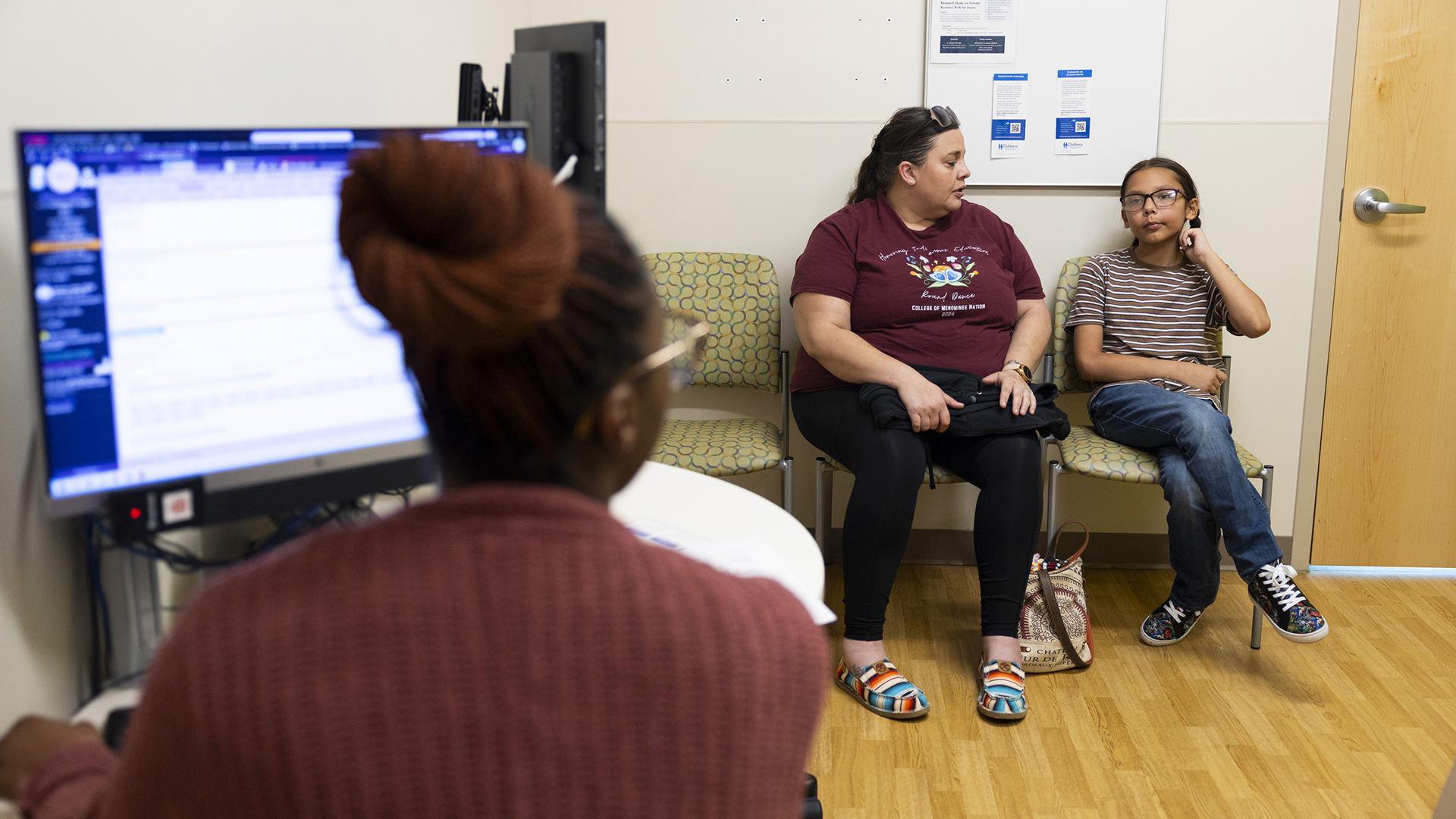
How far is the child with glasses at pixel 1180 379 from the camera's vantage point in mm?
2504

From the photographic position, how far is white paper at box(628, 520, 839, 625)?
3.79 feet

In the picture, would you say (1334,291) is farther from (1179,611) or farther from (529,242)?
(529,242)

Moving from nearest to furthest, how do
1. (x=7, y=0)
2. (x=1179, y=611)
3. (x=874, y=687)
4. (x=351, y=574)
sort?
(x=351, y=574) < (x=7, y=0) < (x=874, y=687) < (x=1179, y=611)

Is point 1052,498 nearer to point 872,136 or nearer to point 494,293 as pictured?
point 872,136

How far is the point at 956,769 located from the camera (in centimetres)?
212

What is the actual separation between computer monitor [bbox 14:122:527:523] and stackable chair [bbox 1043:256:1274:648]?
1.89m

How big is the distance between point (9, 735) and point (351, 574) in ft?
1.39

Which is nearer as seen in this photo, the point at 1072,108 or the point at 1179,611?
the point at 1179,611

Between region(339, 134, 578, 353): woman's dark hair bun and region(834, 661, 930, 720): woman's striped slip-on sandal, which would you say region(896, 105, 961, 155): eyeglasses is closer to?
region(834, 661, 930, 720): woman's striped slip-on sandal

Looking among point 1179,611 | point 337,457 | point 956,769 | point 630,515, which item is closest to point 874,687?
point 956,769

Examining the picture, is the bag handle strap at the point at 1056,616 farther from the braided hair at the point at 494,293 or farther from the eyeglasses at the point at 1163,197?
the braided hair at the point at 494,293

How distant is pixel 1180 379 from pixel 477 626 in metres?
2.53

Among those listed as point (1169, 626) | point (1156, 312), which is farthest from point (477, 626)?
point (1156, 312)

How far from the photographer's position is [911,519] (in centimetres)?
247
